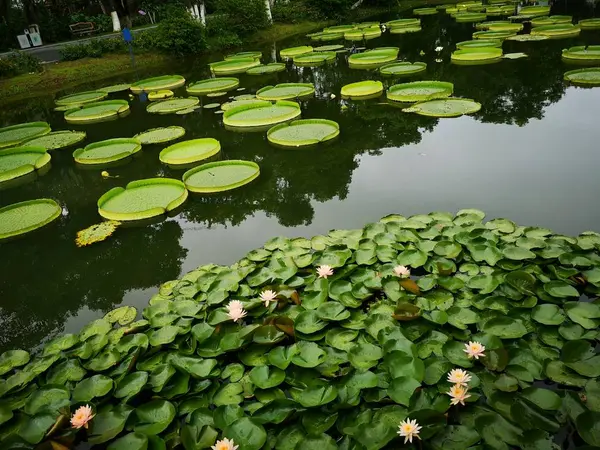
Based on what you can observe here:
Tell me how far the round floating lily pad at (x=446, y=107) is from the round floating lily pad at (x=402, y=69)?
2.60 metres

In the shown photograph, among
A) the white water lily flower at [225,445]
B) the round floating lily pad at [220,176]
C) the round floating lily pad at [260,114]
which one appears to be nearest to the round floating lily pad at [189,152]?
the round floating lily pad at [220,176]

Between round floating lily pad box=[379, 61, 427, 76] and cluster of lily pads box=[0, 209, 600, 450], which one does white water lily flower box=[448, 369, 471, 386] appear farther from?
round floating lily pad box=[379, 61, 427, 76]

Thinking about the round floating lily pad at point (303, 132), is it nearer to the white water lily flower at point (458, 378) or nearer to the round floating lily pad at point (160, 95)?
the round floating lily pad at point (160, 95)

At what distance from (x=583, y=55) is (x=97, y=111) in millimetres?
10594

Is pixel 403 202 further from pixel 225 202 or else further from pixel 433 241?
pixel 225 202

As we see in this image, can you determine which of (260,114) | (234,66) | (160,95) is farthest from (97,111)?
(234,66)

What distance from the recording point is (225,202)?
5.17m

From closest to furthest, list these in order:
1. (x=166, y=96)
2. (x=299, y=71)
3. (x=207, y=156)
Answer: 1. (x=207, y=156)
2. (x=166, y=96)
3. (x=299, y=71)

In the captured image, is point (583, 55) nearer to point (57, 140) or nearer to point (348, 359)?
point (348, 359)

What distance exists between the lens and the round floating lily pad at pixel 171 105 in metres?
8.68

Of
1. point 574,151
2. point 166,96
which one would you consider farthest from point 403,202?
point 166,96

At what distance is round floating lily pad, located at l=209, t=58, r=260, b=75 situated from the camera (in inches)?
479

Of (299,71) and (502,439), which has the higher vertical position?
(299,71)

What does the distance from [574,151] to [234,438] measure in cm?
535
